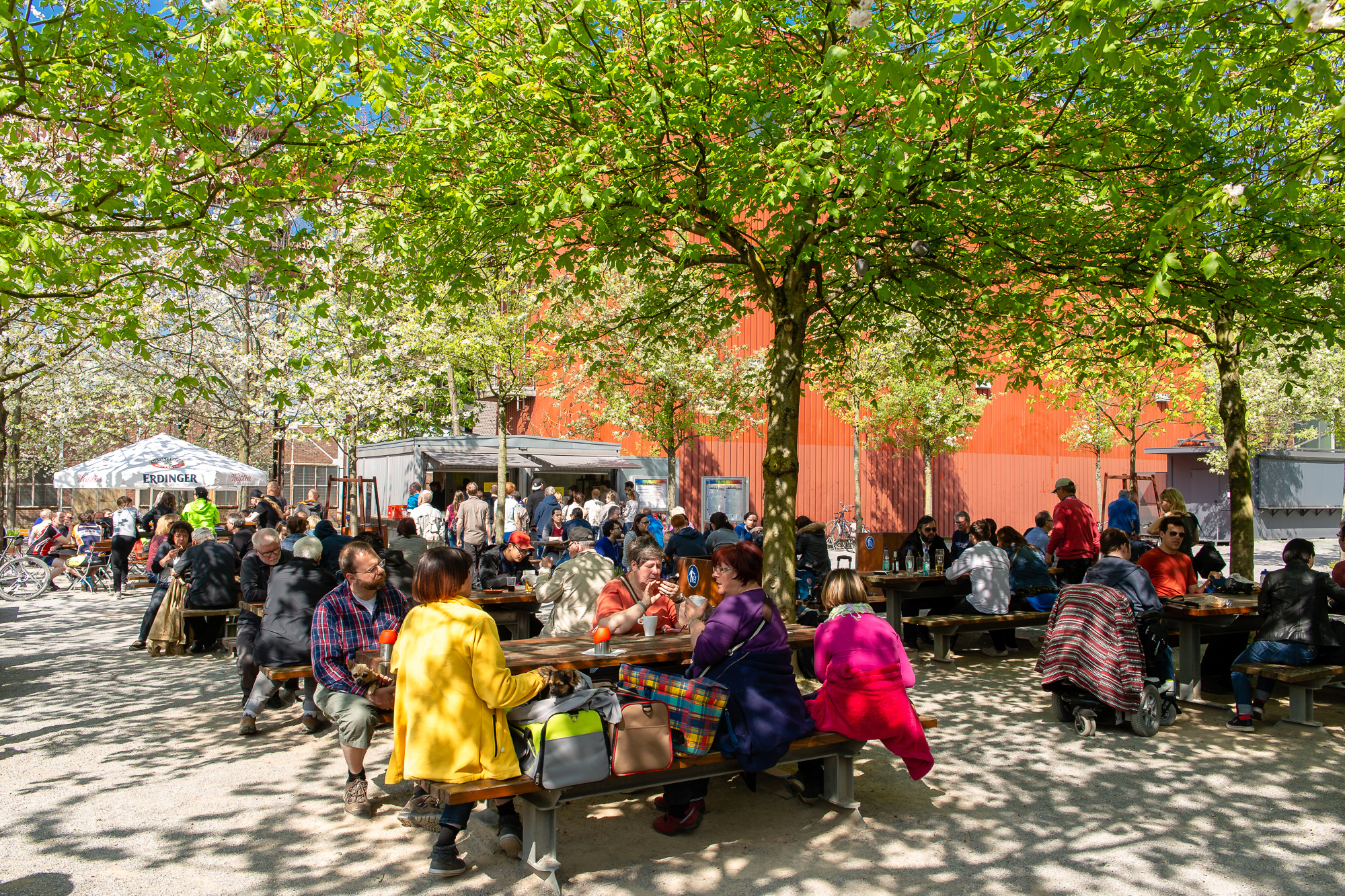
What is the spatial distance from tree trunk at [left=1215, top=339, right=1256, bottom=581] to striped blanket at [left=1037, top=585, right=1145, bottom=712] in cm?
526

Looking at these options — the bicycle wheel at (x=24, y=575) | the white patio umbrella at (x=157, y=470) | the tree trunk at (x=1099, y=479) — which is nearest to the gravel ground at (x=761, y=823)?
the bicycle wheel at (x=24, y=575)

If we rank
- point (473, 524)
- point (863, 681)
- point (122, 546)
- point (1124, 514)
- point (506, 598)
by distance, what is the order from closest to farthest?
point (863, 681), point (506, 598), point (1124, 514), point (473, 524), point (122, 546)

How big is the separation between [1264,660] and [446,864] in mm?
5832

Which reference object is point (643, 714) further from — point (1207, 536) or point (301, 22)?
point (1207, 536)

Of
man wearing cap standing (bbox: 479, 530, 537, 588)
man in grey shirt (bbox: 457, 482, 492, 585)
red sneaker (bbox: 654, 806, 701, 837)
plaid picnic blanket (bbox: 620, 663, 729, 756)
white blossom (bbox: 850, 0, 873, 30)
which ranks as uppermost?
white blossom (bbox: 850, 0, 873, 30)

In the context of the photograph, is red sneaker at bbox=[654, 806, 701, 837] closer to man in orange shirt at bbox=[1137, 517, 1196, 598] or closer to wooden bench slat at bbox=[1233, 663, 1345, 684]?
wooden bench slat at bbox=[1233, 663, 1345, 684]

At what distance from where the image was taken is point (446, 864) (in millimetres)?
4031

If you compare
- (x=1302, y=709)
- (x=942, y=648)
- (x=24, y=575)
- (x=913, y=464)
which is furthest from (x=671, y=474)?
(x=1302, y=709)

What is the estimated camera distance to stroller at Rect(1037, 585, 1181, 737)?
634 centimetres

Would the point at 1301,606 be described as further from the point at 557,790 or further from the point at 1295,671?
the point at 557,790

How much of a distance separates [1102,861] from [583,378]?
2192cm

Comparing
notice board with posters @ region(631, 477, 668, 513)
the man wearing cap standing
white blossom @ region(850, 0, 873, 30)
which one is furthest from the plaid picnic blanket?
notice board with posters @ region(631, 477, 668, 513)

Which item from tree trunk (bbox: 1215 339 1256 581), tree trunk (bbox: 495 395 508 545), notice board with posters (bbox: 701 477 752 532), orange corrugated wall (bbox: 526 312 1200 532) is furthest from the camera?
orange corrugated wall (bbox: 526 312 1200 532)

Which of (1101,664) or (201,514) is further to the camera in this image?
(201,514)
